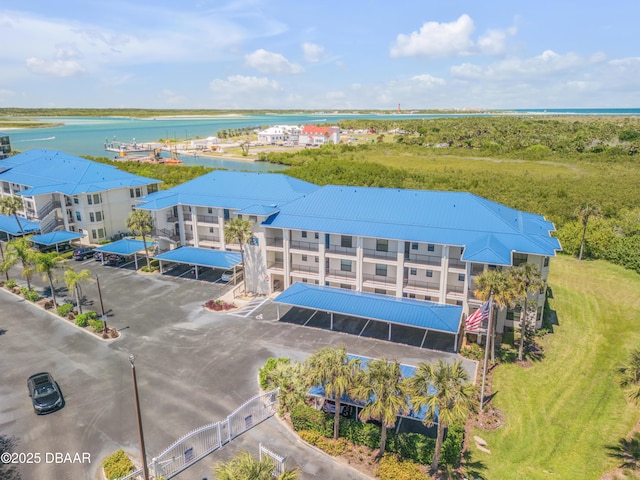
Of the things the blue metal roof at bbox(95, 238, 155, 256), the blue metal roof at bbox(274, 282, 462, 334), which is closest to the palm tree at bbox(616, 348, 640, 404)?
the blue metal roof at bbox(274, 282, 462, 334)

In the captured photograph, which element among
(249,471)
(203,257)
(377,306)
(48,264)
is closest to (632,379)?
(377,306)

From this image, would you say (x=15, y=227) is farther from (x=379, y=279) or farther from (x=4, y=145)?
(x=4, y=145)

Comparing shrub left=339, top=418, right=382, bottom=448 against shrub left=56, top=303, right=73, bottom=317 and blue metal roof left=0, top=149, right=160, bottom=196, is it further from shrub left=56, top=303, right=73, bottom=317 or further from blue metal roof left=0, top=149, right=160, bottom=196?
blue metal roof left=0, top=149, right=160, bottom=196

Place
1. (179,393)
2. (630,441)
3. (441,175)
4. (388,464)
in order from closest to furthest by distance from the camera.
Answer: (388,464) < (630,441) < (179,393) < (441,175)

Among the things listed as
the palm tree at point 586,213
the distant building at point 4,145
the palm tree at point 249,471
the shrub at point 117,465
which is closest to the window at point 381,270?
the palm tree at point 249,471

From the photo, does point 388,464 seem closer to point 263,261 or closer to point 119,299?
point 263,261

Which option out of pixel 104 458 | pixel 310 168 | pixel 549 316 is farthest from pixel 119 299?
pixel 310 168
